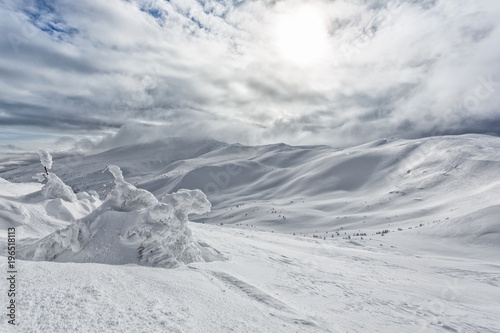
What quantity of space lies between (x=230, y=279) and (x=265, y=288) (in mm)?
871

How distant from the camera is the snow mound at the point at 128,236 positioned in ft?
22.9

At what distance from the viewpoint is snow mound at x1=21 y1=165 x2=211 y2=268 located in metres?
6.96

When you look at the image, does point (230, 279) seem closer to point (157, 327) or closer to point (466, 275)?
point (157, 327)

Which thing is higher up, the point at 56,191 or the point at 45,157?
the point at 45,157

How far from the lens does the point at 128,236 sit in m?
7.26

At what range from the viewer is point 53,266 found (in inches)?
220

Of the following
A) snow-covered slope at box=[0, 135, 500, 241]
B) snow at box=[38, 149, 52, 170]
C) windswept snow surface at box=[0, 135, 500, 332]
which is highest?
snow-covered slope at box=[0, 135, 500, 241]

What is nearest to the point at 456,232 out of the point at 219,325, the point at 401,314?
the point at 401,314

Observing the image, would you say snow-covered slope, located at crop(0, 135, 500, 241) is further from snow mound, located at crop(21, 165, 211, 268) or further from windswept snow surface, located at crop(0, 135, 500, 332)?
snow mound, located at crop(21, 165, 211, 268)

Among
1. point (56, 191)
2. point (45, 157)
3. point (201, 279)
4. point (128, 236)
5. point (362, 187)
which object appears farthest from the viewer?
point (362, 187)

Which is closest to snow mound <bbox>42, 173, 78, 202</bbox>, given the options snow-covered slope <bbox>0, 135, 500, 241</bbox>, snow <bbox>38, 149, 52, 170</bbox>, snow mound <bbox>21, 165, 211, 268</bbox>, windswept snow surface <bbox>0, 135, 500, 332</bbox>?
windswept snow surface <bbox>0, 135, 500, 332</bbox>

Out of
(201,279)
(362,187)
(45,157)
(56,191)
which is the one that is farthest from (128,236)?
(362,187)

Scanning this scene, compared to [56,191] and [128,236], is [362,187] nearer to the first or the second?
[56,191]

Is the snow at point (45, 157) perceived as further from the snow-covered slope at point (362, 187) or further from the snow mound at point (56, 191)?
the snow-covered slope at point (362, 187)
